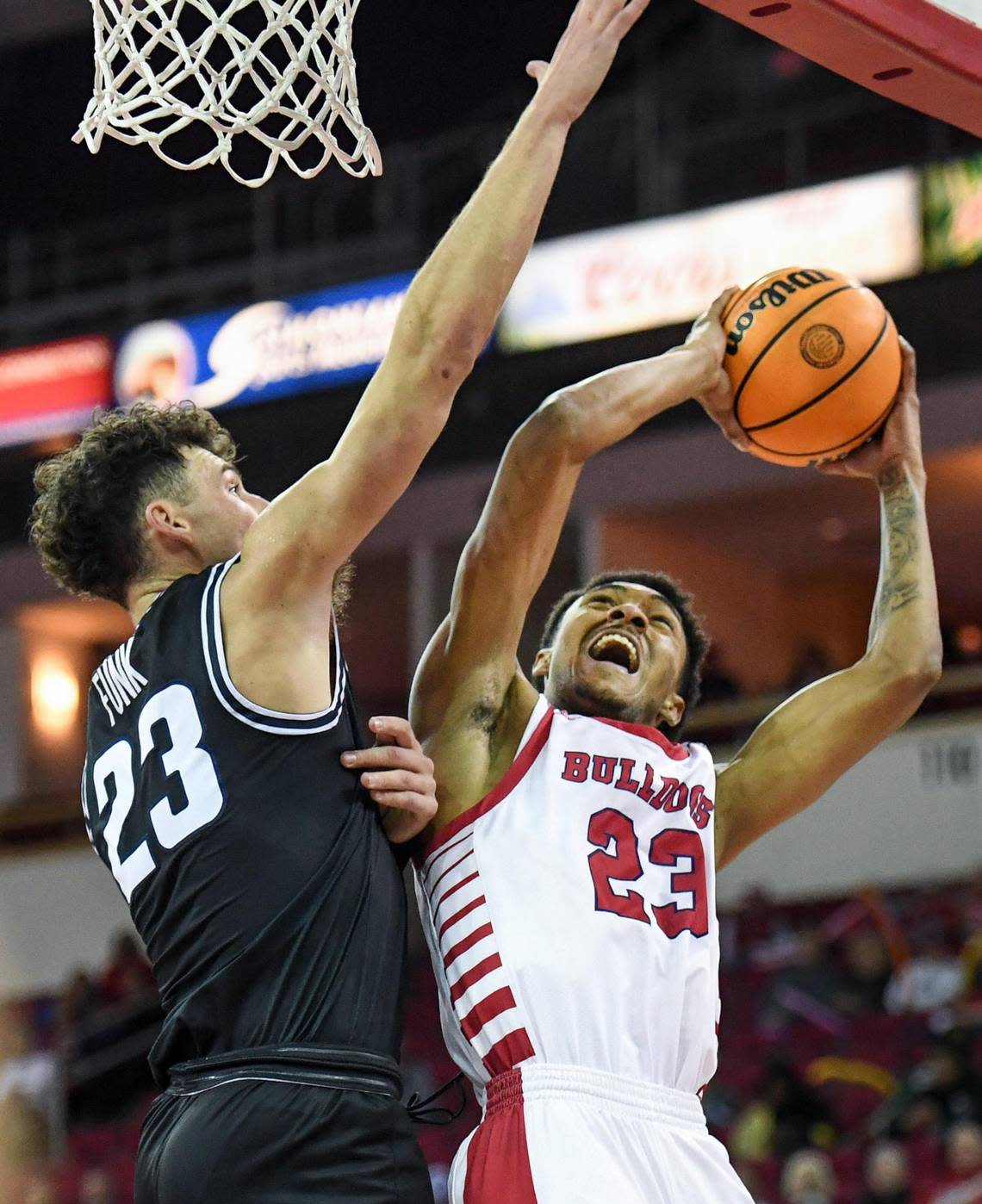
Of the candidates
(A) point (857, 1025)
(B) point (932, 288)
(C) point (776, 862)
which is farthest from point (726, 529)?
(A) point (857, 1025)

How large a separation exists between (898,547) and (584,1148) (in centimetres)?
150

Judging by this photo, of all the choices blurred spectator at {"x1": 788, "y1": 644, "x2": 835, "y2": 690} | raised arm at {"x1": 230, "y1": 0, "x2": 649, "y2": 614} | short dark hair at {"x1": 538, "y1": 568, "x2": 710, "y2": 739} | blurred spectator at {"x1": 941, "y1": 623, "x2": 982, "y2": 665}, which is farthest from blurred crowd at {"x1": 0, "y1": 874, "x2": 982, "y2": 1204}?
raised arm at {"x1": 230, "y1": 0, "x2": 649, "y2": 614}

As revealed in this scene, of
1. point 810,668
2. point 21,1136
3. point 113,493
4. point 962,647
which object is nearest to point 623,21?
point 113,493

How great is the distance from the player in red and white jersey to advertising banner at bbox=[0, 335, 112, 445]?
10450 mm

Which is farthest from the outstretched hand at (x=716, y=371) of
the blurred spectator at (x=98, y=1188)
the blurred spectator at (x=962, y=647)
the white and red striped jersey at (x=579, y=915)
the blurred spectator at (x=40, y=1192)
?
the blurred spectator at (x=962, y=647)

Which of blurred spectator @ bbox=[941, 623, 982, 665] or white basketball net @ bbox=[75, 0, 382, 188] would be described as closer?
white basketball net @ bbox=[75, 0, 382, 188]

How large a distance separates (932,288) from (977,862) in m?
3.80

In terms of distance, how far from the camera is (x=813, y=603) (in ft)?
55.3

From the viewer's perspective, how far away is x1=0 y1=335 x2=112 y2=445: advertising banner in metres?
13.7

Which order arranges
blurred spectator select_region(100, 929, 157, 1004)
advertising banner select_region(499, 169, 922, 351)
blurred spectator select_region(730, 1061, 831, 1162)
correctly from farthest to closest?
blurred spectator select_region(100, 929, 157, 1004) → advertising banner select_region(499, 169, 922, 351) → blurred spectator select_region(730, 1061, 831, 1162)

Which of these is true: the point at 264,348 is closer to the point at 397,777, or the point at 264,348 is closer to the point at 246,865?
the point at 397,777

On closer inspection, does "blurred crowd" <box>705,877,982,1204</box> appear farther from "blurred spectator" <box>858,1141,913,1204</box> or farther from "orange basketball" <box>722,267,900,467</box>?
"orange basketball" <box>722,267,900,467</box>

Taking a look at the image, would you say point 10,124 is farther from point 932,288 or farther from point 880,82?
point 880,82

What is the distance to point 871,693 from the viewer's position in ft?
12.4
